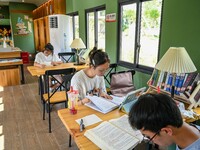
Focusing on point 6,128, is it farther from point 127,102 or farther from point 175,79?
point 175,79

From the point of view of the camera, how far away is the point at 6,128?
8.96 feet

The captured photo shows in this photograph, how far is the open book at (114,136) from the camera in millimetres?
1071

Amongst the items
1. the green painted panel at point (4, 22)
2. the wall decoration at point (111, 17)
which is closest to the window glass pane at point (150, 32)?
the wall decoration at point (111, 17)

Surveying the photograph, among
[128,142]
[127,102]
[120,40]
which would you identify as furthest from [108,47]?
[128,142]

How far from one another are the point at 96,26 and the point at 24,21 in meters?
5.93

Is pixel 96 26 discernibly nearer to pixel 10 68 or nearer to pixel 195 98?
pixel 10 68

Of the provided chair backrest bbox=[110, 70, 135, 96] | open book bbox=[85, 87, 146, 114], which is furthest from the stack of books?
chair backrest bbox=[110, 70, 135, 96]

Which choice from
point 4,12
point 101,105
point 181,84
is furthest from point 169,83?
point 4,12

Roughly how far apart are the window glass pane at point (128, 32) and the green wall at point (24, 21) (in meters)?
6.89

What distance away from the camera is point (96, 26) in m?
4.38

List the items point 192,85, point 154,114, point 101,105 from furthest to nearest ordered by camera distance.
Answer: point 192,85 < point 101,105 < point 154,114

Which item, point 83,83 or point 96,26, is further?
point 96,26

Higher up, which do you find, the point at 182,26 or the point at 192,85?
the point at 182,26

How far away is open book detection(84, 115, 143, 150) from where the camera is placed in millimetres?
1071
